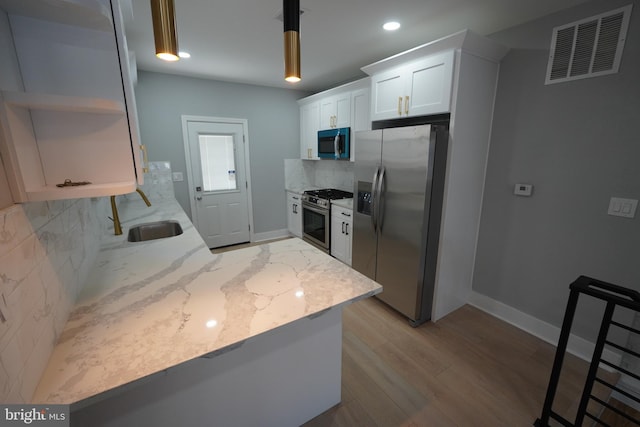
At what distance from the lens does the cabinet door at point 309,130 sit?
4094 millimetres

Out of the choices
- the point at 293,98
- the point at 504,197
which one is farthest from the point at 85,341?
the point at 293,98

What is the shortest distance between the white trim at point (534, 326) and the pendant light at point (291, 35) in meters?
2.74

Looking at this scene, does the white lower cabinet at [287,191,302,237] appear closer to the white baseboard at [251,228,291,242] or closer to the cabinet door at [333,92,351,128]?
the white baseboard at [251,228,291,242]

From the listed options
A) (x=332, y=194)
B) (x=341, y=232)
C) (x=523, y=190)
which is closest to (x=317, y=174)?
(x=332, y=194)

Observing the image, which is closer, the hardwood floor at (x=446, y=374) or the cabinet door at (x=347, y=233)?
the hardwood floor at (x=446, y=374)

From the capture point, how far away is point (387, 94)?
8.33ft

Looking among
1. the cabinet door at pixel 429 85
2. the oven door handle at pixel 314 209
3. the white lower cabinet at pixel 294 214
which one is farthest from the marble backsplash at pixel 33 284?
the white lower cabinet at pixel 294 214

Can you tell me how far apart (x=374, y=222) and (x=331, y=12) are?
1763 millimetres

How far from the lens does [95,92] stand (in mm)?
926

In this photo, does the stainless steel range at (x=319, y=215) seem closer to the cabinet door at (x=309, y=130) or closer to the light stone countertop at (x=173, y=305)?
the cabinet door at (x=309, y=130)

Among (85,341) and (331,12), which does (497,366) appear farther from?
(331,12)

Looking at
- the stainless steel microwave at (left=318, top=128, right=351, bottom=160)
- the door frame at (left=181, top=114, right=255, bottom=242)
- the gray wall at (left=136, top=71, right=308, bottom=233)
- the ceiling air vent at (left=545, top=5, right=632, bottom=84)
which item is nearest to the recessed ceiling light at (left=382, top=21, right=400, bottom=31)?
the ceiling air vent at (left=545, top=5, right=632, bottom=84)

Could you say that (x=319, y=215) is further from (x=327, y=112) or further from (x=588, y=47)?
(x=588, y=47)

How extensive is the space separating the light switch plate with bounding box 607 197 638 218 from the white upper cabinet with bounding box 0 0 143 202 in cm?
282
